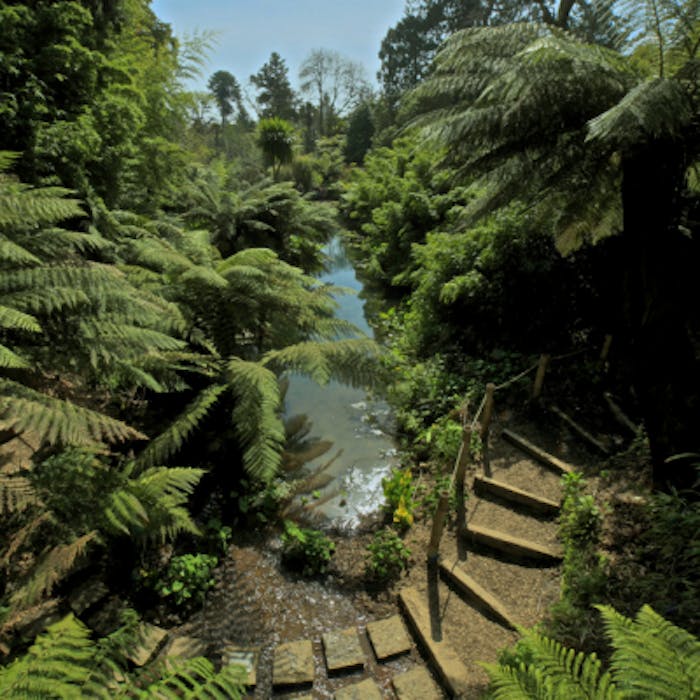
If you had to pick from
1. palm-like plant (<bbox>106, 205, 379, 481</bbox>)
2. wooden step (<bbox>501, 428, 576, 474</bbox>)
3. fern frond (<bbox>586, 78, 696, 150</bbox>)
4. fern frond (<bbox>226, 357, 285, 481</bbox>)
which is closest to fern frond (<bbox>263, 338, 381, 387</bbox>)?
palm-like plant (<bbox>106, 205, 379, 481</bbox>)

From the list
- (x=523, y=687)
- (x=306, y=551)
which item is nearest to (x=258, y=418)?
(x=306, y=551)

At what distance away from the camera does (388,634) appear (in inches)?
97.7

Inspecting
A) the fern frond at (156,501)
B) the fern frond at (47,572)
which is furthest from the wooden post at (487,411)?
the fern frond at (47,572)

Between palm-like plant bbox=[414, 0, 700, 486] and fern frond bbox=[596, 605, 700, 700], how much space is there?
1.63m

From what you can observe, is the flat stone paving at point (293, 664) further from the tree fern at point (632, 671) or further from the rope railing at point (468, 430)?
the tree fern at point (632, 671)

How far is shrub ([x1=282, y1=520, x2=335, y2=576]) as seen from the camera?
9.74ft

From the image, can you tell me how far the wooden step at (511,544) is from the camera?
2746mm

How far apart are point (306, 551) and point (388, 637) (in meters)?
0.79

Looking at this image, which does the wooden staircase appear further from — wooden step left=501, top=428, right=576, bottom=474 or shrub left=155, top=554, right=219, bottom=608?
shrub left=155, top=554, right=219, bottom=608

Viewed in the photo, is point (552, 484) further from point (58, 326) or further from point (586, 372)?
point (58, 326)

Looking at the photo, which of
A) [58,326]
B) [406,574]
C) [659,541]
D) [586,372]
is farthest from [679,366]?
[58,326]

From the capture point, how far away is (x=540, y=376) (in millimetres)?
4016

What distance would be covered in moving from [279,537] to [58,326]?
215 centimetres

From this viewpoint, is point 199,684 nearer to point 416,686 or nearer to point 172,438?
point 416,686
